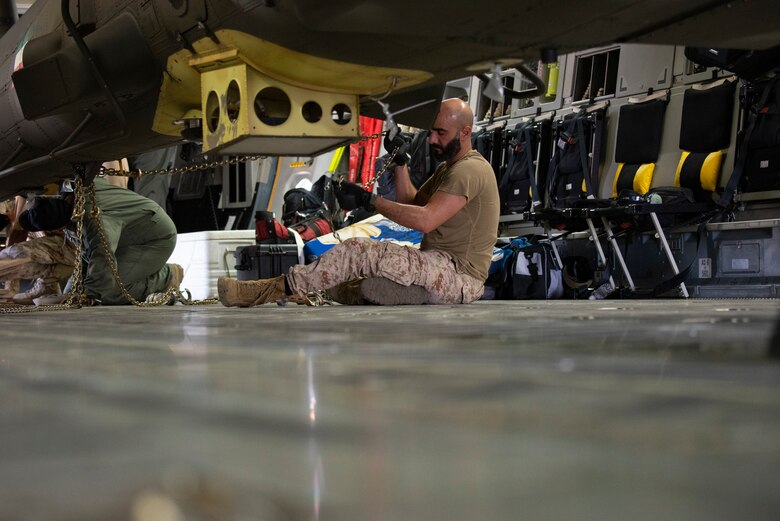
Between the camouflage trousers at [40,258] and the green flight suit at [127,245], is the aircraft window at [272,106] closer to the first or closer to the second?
the green flight suit at [127,245]

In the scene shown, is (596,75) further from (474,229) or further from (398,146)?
(398,146)

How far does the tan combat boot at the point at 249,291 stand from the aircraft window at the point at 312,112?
1.37m

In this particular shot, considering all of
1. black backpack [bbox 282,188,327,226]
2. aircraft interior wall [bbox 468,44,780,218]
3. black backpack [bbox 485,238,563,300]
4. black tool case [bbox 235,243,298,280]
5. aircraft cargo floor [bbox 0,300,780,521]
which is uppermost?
aircraft interior wall [bbox 468,44,780,218]

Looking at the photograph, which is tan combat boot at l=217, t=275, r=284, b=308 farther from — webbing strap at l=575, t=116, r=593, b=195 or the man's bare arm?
webbing strap at l=575, t=116, r=593, b=195

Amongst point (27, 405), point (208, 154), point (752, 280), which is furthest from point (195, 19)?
point (752, 280)

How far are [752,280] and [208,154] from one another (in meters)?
4.98

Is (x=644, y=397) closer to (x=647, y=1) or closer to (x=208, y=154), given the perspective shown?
(x=647, y=1)

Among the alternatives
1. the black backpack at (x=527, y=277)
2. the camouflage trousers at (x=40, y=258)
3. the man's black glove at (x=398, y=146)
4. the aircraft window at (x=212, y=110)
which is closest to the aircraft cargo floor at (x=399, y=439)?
the aircraft window at (x=212, y=110)

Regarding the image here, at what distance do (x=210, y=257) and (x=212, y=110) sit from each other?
14.7 ft

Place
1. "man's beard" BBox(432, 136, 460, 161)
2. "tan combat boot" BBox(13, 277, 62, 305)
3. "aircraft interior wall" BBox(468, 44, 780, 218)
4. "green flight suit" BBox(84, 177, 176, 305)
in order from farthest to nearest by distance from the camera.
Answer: "aircraft interior wall" BBox(468, 44, 780, 218) < "tan combat boot" BBox(13, 277, 62, 305) < "green flight suit" BBox(84, 177, 176, 305) < "man's beard" BBox(432, 136, 460, 161)

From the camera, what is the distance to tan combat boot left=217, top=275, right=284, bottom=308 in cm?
387

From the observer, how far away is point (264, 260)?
6012 mm

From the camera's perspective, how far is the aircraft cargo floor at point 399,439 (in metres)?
0.33

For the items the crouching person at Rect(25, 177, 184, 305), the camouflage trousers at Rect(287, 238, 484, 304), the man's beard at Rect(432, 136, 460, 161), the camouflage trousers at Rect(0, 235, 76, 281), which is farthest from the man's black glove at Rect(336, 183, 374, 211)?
the camouflage trousers at Rect(0, 235, 76, 281)
